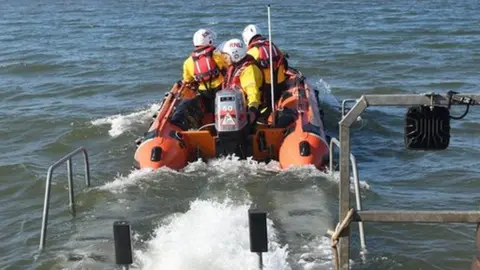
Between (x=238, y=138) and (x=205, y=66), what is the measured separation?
1.55 metres

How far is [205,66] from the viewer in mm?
10062

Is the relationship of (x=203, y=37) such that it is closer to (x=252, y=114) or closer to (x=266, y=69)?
(x=266, y=69)

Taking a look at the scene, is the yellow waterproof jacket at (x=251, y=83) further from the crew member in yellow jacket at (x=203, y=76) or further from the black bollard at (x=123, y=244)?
the black bollard at (x=123, y=244)

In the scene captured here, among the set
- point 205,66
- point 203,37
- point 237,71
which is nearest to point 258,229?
point 237,71

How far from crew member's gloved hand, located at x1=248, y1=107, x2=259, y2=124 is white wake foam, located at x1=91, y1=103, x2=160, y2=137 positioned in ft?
10.8

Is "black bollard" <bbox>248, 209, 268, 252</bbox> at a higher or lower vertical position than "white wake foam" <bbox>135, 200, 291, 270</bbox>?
higher

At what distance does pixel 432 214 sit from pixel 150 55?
16.3m

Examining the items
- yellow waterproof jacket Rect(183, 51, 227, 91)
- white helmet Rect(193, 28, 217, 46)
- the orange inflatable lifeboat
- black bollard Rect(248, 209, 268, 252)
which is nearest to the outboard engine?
the orange inflatable lifeboat

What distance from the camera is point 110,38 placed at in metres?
23.0

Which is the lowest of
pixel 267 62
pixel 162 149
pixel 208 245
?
pixel 208 245

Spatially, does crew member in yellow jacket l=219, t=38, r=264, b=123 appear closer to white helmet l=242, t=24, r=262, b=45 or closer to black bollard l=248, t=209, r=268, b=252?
white helmet l=242, t=24, r=262, b=45

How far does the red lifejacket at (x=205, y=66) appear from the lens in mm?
10070

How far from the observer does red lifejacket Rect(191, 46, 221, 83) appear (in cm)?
1007

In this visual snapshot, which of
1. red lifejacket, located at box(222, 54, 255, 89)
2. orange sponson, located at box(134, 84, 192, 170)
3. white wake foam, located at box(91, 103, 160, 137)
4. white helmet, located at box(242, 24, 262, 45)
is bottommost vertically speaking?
white wake foam, located at box(91, 103, 160, 137)
